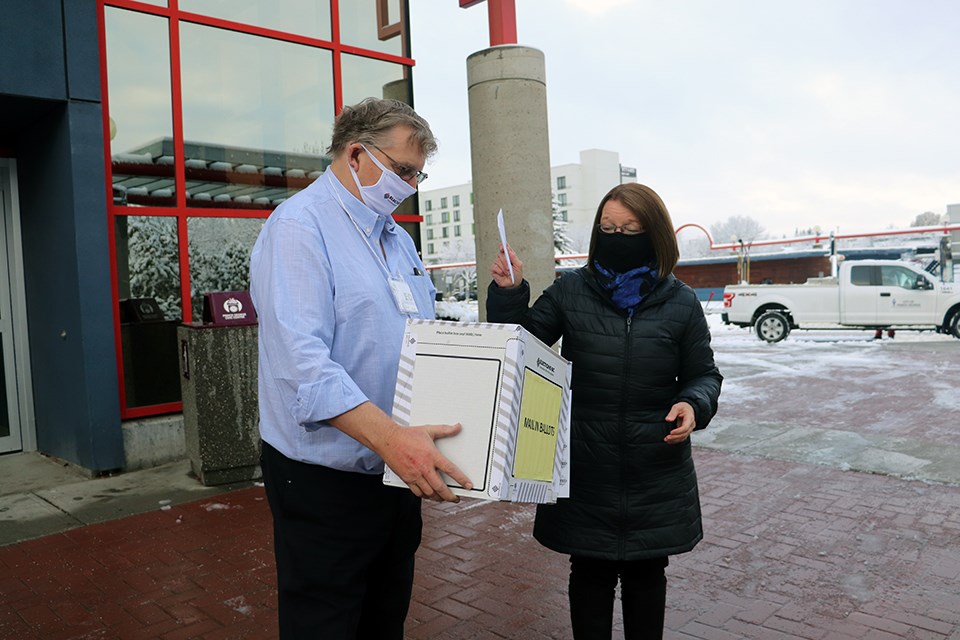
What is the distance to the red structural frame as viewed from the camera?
6391 mm

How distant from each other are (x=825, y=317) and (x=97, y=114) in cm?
1580

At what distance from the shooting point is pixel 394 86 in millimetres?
8359

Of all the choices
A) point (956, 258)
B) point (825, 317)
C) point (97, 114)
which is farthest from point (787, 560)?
point (956, 258)

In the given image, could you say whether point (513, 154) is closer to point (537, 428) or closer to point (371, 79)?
point (371, 79)

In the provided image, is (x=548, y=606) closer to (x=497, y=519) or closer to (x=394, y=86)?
(x=497, y=519)

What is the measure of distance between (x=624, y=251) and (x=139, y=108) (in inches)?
216

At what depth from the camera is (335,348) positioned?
2035 mm

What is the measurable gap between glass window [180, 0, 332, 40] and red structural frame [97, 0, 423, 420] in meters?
0.06

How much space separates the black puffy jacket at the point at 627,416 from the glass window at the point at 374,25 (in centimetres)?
609

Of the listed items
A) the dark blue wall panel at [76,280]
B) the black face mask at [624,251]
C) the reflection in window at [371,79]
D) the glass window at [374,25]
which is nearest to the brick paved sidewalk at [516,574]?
the dark blue wall panel at [76,280]

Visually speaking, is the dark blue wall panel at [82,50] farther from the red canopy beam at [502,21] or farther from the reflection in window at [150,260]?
the red canopy beam at [502,21]

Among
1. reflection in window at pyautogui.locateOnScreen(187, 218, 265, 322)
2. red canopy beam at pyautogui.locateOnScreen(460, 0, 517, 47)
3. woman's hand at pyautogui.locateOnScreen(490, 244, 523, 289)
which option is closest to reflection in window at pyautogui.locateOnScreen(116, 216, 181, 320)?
reflection in window at pyautogui.locateOnScreen(187, 218, 265, 322)

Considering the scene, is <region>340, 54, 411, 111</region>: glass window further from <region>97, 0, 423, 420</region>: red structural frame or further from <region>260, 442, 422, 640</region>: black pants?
<region>260, 442, 422, 640</region>: black pants

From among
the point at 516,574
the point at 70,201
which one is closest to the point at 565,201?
the point at 70,201
